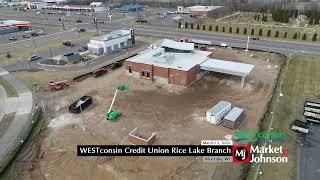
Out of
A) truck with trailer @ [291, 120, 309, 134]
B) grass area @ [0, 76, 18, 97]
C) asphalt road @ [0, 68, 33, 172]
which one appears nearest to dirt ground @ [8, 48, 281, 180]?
asphalt road @ [0, 68, 33, 172]

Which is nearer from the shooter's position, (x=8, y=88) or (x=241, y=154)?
(x=241, y=154)

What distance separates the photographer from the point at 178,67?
52.2 meters

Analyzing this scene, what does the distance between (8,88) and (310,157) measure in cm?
5145

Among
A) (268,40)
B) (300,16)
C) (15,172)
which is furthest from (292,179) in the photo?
(300,16)

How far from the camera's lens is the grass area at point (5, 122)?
38.9 meters

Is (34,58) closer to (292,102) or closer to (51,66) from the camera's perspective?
(51,66)

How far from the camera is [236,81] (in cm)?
5378

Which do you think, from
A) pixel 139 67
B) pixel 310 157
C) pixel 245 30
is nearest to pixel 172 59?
pixel 139 67

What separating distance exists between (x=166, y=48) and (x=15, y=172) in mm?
40242

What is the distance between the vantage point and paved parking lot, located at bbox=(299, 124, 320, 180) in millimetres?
30203

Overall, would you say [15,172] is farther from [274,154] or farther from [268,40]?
[268,40]

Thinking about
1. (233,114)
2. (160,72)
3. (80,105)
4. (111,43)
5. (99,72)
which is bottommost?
(233,114)

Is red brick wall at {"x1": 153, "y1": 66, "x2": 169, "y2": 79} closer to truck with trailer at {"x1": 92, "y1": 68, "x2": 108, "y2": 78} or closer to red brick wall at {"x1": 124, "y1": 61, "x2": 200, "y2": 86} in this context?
red brick wall at {"x1": 124, "y1": 61, "x2": 200, "y2": 86}

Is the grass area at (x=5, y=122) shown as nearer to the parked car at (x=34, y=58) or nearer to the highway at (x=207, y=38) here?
the parked car at (x=34, y=58)
